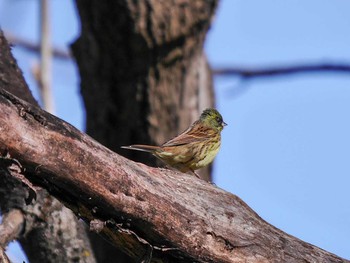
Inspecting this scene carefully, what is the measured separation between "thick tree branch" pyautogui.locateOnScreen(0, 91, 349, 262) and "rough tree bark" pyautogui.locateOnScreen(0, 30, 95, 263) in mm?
1369

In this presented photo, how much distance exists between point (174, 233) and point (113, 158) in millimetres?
467

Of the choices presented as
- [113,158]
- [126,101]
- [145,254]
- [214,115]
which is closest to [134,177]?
[113,158]

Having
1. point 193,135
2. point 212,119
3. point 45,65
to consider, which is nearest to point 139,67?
point 193,135

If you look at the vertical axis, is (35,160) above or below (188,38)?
below

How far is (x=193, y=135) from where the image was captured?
649cm

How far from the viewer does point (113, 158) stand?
386 cm

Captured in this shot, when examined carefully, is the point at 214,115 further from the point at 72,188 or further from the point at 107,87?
the point at 72,188

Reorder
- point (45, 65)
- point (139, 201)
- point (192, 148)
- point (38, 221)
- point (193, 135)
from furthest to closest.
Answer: point (45, 65), point (193, 135), point (192, 148), point (38, 221), point (139, 201)

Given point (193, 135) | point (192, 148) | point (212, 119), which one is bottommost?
point (192, 148)

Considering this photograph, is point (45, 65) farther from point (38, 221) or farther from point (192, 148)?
point (38, 221)

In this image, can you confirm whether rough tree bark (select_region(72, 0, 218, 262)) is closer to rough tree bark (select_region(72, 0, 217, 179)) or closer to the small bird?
rough tree bark (select_region(72, 0, 217, 179))

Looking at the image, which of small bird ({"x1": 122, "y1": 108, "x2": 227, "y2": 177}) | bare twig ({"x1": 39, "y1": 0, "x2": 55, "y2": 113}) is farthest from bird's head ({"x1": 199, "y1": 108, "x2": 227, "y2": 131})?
bare twig ({"x1": 39, "y1": 0, "x2": 55, "y2": 113})

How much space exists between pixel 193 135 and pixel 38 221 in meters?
1.57

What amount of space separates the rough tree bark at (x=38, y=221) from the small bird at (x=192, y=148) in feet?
2.38
